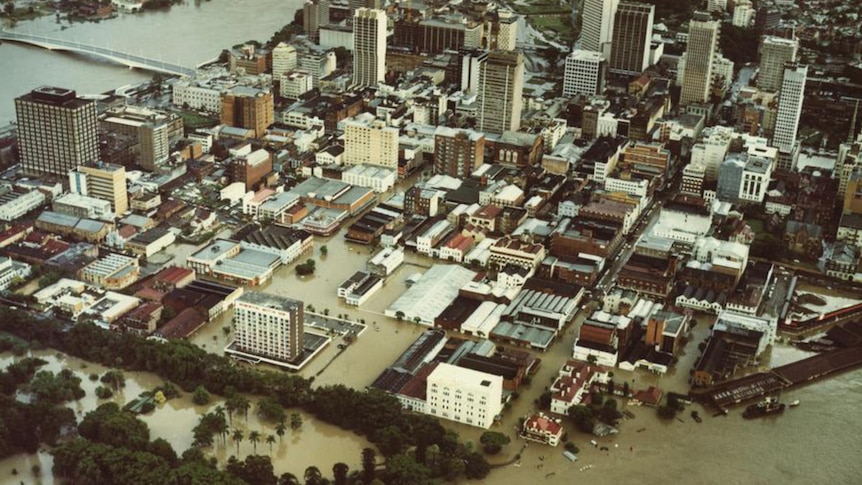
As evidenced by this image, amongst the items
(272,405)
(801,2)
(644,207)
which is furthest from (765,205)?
(801,2)

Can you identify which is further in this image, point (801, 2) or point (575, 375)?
point (801, 2)

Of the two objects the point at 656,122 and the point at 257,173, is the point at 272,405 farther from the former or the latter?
the point at 656,122

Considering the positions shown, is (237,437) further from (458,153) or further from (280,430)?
(458,153)

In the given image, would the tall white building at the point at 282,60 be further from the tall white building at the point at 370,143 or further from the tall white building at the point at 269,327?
the tall white building at the point at 269,327

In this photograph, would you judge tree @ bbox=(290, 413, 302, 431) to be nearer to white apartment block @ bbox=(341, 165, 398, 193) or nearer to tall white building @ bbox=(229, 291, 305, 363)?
tall white building @ bbox=(229, 291, 305, 363)

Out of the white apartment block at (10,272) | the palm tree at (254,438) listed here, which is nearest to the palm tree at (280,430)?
the palm tree at (254,438)

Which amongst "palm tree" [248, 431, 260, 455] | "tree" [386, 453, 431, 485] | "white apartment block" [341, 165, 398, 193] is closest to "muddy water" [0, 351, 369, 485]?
"palm tree" [248, 431, 260, 455]
